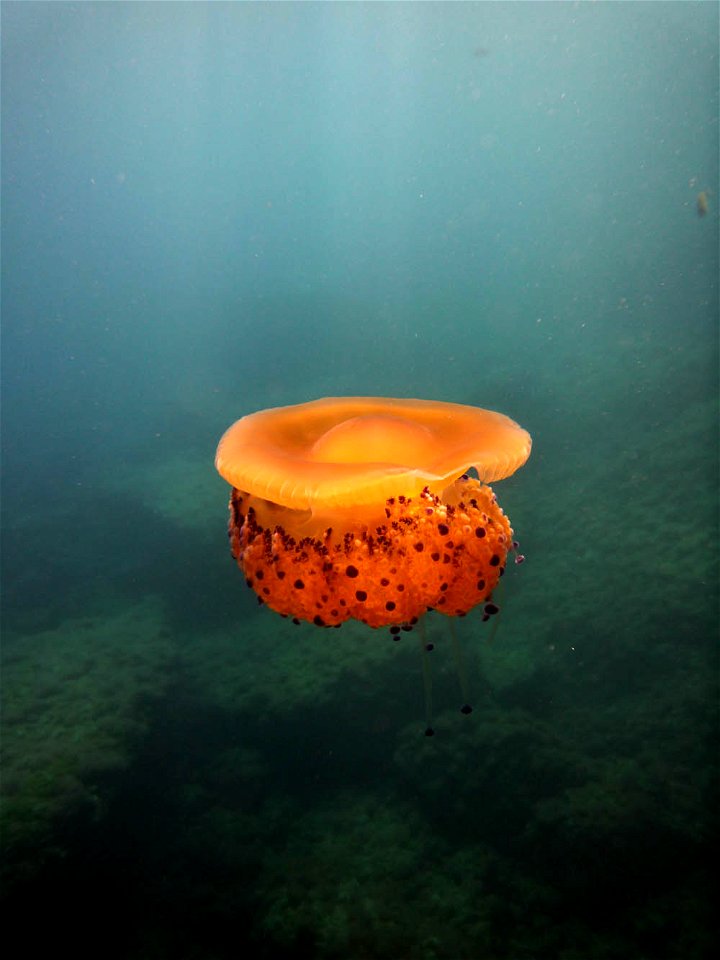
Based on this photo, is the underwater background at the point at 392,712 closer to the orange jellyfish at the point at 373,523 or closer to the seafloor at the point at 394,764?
the seafloor at the point at 394,764

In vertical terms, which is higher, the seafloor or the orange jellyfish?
the orange jellyfish

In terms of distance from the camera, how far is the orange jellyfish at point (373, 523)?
205 centimetres

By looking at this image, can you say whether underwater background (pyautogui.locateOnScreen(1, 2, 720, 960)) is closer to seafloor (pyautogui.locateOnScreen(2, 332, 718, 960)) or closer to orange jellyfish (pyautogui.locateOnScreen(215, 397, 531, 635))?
seafloor (pyautogui.locateOnScreen(2, 332, 718, 960))

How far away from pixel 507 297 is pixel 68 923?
30166 mm

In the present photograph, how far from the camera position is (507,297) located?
99.1 ft

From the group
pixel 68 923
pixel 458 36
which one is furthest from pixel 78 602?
pixel 458 36

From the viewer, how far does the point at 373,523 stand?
2.18 meters

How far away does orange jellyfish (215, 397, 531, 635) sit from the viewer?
2055mm

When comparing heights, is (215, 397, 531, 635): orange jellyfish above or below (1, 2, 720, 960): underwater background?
above

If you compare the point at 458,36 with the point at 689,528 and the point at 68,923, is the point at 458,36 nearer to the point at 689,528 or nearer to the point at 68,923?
the point at 689,528

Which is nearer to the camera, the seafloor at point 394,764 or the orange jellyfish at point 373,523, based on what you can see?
the orange jellyfish at point 373,523

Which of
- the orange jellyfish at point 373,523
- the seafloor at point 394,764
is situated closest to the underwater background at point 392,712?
the seafloor at point 394,764

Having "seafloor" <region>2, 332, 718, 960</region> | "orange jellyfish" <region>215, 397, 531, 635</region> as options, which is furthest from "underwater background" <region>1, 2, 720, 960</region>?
"orange jellyfish" <region>215, 397, 531, 635</region>

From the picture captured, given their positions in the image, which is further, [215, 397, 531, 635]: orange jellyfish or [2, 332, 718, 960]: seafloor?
[2, 332, 718, 960]: seafloor
